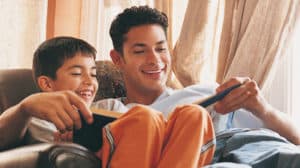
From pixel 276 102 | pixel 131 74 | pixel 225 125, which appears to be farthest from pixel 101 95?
pixel 276 102

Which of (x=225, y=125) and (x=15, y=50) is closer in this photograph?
(x=225, y=125)

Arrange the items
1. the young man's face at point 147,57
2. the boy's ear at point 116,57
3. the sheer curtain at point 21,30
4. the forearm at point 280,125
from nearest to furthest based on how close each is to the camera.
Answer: the forearm at point 280,125
the young man's face at point 147,57
the boy's ear at point 116,57
the sheer curtain at point 21,30

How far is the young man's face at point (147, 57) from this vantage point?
1685mm

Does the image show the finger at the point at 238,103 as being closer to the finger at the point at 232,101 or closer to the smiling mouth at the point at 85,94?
the finger at the point at 232,101

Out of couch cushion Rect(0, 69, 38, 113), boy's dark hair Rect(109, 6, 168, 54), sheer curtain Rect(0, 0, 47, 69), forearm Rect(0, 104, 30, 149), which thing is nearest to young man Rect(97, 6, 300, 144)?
boy's dark hair Rect(109, 6, 168, 54)

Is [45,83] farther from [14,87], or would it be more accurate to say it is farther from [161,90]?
[161,90]

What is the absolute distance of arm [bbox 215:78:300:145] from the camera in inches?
52.5

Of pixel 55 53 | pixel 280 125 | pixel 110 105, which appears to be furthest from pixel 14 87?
pixel 280 125

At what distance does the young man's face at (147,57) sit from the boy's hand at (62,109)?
2.10 feet

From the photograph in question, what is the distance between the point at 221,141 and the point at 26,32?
1.73 m

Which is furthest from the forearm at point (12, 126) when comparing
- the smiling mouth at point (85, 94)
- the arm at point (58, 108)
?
the smiling mouth at point (85, 94)

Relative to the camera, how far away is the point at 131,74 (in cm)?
175

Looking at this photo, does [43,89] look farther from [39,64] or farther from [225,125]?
[225,125]

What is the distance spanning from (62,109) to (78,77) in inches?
21.9
